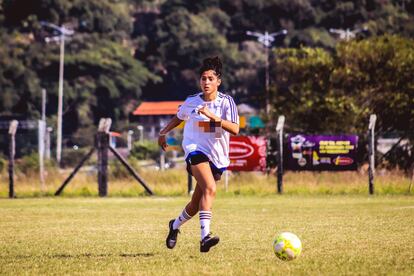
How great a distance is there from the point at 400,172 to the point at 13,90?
49.6 metres

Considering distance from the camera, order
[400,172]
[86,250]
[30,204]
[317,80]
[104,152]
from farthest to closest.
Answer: [317,80]
[400,172]
[104,152]
[30,204]
[86,250]

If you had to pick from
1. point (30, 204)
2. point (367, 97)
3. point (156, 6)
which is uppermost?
point (156, 6)

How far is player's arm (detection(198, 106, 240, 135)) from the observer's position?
10.5m

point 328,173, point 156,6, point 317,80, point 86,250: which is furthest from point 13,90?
point 86,250

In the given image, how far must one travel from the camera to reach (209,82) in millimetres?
11016

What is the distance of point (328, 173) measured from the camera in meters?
29.4

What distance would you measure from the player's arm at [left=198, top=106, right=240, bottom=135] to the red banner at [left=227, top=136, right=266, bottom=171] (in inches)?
654

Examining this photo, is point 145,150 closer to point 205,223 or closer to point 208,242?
point 205,223

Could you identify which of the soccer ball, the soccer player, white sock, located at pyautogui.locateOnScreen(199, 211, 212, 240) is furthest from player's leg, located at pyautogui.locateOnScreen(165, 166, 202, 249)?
the soccer ball

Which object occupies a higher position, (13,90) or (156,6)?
(156,6)

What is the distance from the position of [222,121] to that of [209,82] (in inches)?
20.1

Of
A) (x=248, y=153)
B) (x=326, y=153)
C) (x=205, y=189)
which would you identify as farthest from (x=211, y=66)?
(x=248, y=153)

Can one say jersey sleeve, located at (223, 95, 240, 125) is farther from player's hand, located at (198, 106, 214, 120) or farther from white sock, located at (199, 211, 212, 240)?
white sock, located at (199, 211, 212, 240)

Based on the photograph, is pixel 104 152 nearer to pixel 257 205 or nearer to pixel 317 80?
pixel 257 205
